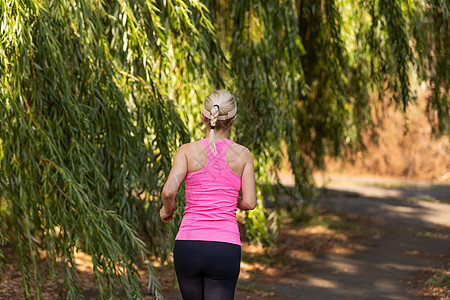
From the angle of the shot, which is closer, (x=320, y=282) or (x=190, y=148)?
(x=190, y=148)

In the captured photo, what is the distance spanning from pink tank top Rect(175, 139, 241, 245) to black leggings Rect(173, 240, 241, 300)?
38 millimetres

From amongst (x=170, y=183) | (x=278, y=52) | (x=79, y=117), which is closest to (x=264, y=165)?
(x=278, y=52)

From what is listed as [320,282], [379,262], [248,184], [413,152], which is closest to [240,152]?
[248,184]

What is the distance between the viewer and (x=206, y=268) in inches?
108

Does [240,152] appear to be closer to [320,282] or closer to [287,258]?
[320,282]

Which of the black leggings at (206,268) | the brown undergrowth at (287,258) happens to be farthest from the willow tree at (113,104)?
the black leggings at (206,268)

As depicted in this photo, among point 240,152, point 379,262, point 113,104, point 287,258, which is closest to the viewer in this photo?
point 240,152

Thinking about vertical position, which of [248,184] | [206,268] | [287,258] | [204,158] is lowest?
[287,258]

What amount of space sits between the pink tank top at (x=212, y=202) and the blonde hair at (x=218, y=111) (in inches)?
3.7

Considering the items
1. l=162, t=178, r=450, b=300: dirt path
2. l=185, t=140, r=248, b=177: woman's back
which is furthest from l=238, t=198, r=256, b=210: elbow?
l=162, t=178, r=450, b=300: dirt path

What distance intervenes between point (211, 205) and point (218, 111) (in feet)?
1.52

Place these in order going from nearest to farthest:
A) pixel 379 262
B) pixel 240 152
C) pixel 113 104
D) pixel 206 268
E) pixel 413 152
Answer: pixel 206 268, pixel 240 152, pixel 113 104, pixel 379 262, pixel 413 152

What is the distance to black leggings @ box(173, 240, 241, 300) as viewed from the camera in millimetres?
2719

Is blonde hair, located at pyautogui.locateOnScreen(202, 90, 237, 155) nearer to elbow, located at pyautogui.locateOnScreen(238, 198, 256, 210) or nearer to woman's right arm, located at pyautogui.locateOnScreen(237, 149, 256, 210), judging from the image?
woman's right arm, located at pyautogui.locateOnScreen(237, 149, 256, 210)
